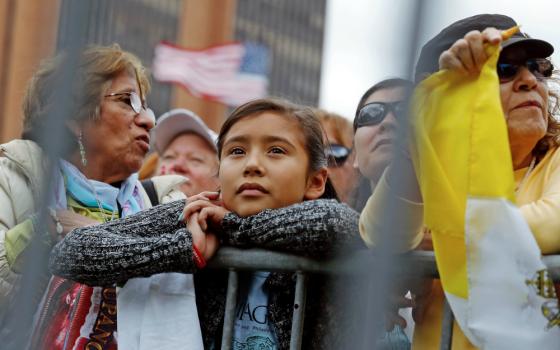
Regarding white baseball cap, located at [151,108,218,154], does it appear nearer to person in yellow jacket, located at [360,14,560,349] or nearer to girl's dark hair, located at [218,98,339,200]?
girl's dark hair, located at [218,98,339,200]

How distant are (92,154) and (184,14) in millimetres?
44066

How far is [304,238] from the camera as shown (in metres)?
1.94

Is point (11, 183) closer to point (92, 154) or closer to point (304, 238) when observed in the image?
point (92, 154)

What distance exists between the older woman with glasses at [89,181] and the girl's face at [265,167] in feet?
1.12

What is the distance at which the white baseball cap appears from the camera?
4.06 meters

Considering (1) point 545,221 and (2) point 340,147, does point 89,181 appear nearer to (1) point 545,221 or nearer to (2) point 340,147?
(2) point 340,147

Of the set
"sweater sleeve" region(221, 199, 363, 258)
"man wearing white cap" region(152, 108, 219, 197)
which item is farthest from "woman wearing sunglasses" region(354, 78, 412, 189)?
"man wearing white cap" region(152, 108, 219, 197)

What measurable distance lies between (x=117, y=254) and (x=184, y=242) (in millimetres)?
149

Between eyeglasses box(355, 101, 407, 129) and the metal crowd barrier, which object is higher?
eyeglasses box(355, 101, 407, 129)

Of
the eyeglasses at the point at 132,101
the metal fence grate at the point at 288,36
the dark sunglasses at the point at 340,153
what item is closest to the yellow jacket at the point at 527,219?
the eyeglasses at the point at 132,101

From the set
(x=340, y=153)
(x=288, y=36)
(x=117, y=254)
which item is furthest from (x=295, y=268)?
(x=288, y=36)

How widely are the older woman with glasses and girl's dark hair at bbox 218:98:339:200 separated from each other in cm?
34

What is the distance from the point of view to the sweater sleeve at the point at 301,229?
6.37 ft

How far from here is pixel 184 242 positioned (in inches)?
79.6
